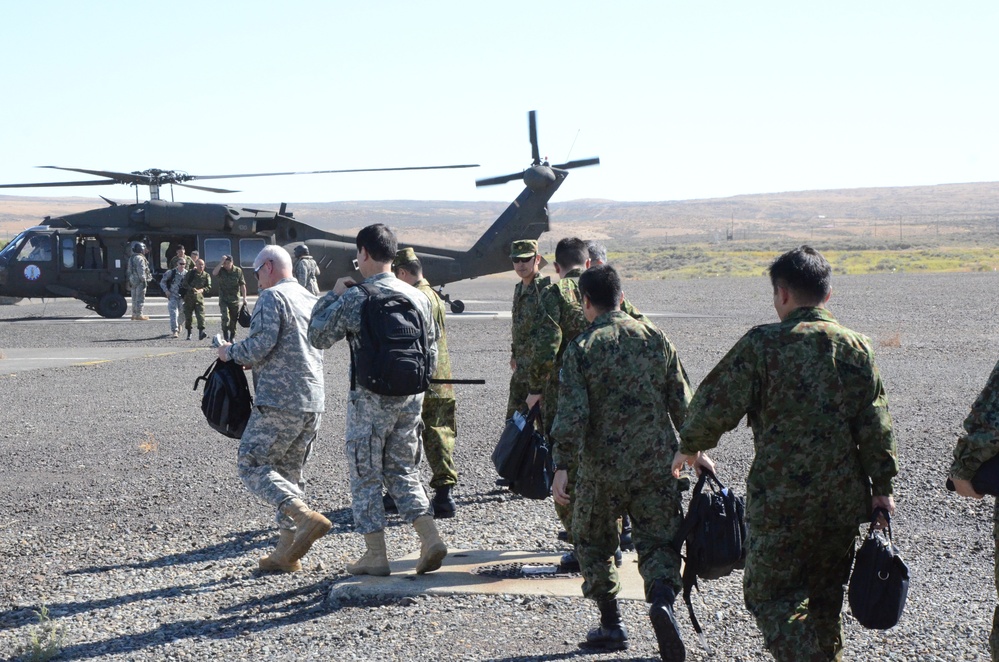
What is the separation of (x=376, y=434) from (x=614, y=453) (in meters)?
1.46

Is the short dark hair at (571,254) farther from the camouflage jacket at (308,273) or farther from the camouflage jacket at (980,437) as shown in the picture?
the camouflage jacket at (308,273)

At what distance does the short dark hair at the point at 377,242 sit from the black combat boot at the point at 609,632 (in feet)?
6.88

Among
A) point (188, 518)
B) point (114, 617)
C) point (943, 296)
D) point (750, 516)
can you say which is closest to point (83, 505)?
point (188, 518)

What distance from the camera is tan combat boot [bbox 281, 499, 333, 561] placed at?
5648mm

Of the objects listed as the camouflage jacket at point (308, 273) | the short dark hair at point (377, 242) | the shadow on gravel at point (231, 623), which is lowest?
the shadow on gravel at point (231, 623)

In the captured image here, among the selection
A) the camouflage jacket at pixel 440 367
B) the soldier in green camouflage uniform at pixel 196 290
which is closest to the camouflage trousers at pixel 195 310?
the soldier in green camouflage uniform at pixel 196 290

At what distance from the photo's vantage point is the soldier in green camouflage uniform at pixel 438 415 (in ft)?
22.3

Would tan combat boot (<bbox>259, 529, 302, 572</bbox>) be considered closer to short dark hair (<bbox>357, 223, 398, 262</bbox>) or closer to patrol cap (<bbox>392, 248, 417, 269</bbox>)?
short dark hair (<bbox>357, 223, 398, 262</bbox>)

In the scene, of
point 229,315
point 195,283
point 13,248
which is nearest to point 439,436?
Result: point 229,315

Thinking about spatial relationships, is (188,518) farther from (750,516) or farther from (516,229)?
(516,229)

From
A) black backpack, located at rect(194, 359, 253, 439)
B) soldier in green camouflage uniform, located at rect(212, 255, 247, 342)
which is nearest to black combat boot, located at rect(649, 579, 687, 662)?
black backpack, located at rect(194, 359, 253, 439)

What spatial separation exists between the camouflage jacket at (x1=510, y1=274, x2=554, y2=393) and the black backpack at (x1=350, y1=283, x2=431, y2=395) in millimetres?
708

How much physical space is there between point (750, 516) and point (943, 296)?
91.4 feet

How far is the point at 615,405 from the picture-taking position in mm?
4543
